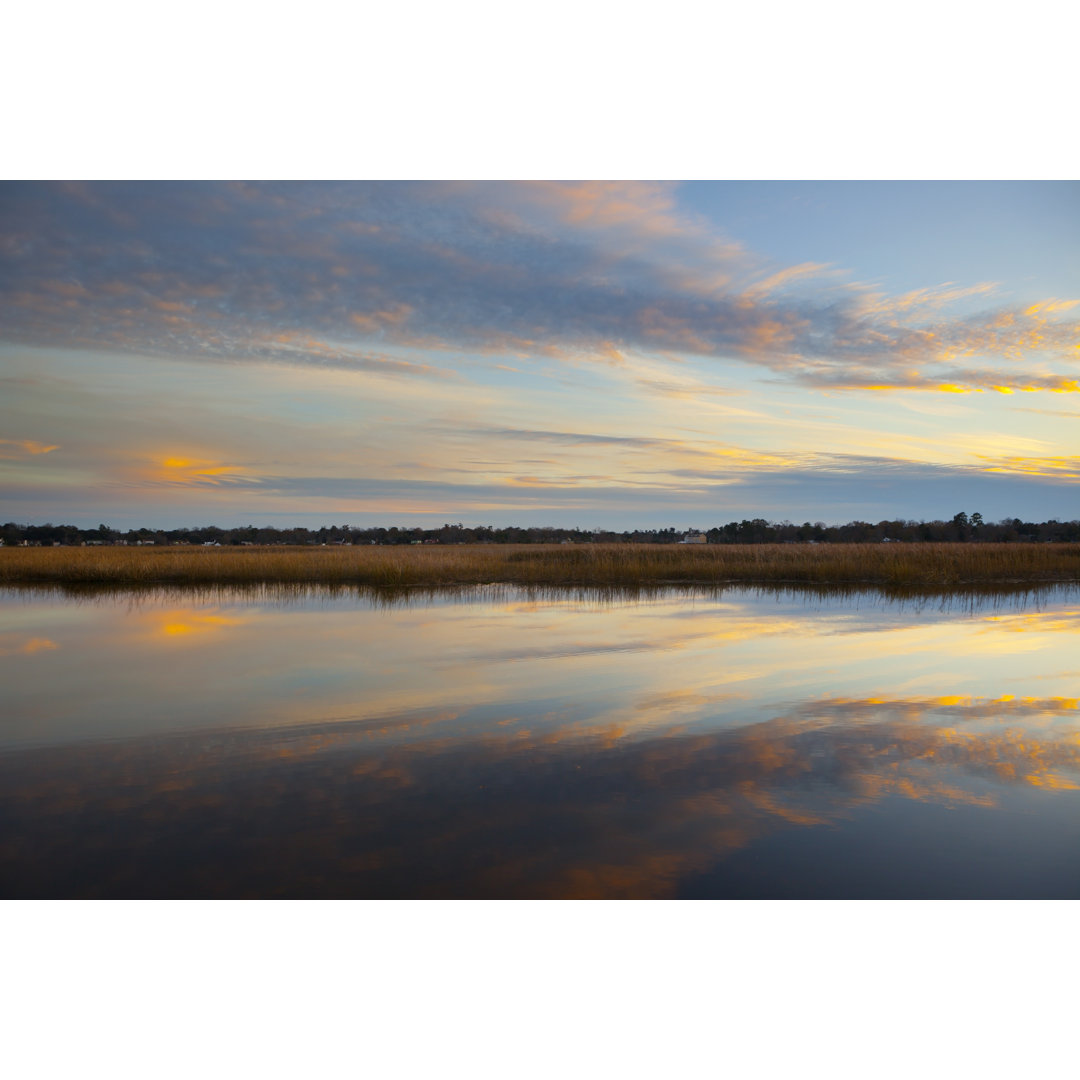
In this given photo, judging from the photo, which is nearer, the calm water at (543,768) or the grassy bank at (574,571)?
the calm water at (543,768)

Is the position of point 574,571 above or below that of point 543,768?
above

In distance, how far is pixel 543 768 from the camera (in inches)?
218

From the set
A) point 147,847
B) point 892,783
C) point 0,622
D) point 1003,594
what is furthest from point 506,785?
point 1003,594

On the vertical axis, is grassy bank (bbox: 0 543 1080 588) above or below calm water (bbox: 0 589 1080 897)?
above

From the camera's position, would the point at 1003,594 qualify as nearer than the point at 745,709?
No

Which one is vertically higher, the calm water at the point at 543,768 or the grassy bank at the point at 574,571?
the grassy bank at the point at 574,571

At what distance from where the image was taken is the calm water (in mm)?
3980

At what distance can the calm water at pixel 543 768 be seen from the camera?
13.1 feet

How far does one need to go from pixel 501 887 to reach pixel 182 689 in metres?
5.98

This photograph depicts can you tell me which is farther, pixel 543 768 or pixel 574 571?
pixel 574 571

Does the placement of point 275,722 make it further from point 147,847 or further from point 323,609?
point 323,609

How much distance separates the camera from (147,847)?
423 centimetres

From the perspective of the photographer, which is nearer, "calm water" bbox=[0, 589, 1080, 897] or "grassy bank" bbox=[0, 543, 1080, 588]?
"calm water" bbox=[0, 589, 1080, 897]
